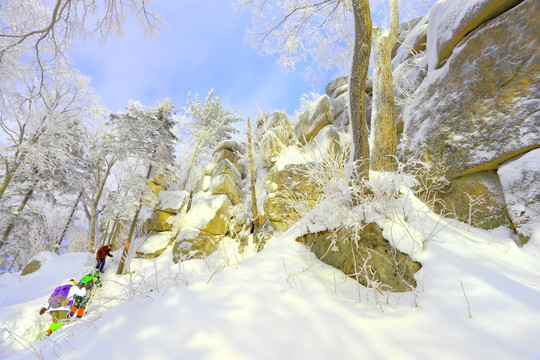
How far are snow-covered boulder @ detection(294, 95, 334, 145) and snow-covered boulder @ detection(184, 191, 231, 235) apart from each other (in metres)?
6.01

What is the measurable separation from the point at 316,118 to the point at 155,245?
1083 cm

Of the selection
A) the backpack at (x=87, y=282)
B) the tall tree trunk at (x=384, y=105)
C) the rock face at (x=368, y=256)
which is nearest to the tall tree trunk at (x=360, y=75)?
the tall tree trunk at (x=384, y=105)

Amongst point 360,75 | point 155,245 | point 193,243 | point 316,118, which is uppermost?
point 316,118

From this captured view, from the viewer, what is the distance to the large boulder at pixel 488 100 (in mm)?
2666

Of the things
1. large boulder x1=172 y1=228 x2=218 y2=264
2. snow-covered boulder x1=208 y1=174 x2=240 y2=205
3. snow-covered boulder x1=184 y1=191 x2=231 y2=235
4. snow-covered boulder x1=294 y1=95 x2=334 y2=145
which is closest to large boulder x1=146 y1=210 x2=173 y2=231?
snow-covered boulder x1=184 y1=191 x2=231 y2=235

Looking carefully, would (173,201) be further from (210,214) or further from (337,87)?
(337,87)

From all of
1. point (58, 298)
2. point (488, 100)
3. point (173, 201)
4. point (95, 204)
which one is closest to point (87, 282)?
point (58, 298)

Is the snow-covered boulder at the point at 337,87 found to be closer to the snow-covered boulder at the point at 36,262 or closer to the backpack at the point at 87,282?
the backpack at the point at 87,282

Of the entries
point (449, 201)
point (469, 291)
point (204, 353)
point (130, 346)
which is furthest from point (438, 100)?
point (130, 346)

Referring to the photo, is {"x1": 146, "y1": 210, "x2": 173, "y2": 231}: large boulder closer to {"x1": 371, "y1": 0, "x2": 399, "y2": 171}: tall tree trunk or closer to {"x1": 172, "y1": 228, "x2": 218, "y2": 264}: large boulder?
{"x1": 172, "y1": 228, "x2": 218, "y2": 264}: large boulder

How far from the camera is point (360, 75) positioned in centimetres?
304

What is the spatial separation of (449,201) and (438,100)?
5.53 ft

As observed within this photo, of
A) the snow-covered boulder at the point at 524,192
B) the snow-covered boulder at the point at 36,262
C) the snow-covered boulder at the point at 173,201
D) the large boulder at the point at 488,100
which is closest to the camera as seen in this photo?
the snow-covered boulder at the point at 524,192

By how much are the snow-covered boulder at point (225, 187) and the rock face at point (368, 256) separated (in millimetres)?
11082
